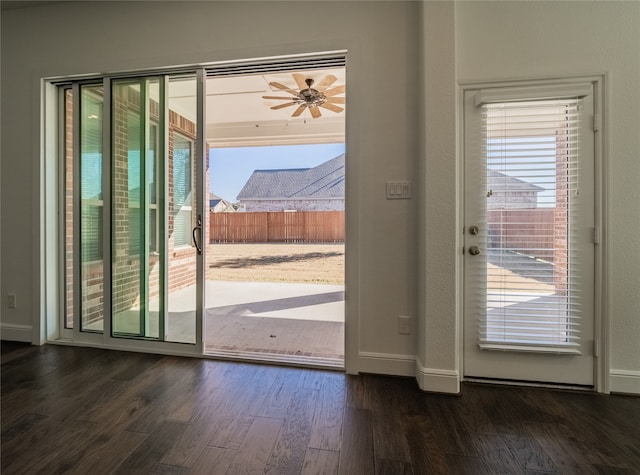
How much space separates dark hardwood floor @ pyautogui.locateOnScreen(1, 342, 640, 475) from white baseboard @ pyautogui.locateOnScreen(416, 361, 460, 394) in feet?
0.22

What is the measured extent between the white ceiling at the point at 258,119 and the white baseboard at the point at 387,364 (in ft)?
10.1

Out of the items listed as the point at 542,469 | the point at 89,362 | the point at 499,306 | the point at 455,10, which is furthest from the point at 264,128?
the point at 542,469

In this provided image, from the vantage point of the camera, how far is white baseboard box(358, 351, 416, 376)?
2.18m

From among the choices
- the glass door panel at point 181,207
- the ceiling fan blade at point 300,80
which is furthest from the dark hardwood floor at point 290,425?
the ceiling fan blade at point 300,80

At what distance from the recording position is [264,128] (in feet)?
18.0

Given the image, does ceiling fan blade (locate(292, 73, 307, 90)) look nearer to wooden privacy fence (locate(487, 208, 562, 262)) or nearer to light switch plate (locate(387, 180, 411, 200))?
light switch plate (locate(387, 180, 411, 200))

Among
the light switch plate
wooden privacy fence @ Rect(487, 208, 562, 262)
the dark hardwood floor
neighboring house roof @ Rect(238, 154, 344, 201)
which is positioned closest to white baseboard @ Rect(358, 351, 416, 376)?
the dark hardwood floor

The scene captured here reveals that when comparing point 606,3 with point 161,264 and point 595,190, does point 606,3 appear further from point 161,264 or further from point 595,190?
point 161,264

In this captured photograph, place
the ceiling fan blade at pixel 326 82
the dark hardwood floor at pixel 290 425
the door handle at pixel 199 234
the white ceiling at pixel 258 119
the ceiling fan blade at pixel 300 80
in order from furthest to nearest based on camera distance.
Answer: the white ceiling at pixel 258 119
the ceiling fan blade at pixel 326 82
the ceiling fan blade at pixel 300 80
the door handle at pixel 199 234
the dark hardwood floor at pixel 290 425

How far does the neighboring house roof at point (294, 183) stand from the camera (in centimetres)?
1028

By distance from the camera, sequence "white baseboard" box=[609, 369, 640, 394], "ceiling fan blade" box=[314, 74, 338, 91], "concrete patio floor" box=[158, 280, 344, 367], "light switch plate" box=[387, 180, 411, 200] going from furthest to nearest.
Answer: "ceiling fan blade" box=[314, 74, 338, 91] < "concrete patio floor" box=[158, 280, 344, 367] < "light switch plate" box=[387, 180, 411, 200] < "white baseboard" box=[609, 369, 640, 394]

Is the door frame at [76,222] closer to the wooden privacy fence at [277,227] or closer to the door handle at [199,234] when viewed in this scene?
the door handle at [199,234]

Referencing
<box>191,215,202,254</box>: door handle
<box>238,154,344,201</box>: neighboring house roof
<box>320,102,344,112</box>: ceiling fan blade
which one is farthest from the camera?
<box>238,154,344,201</box>: neighboring house roof

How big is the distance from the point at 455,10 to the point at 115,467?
317cm
